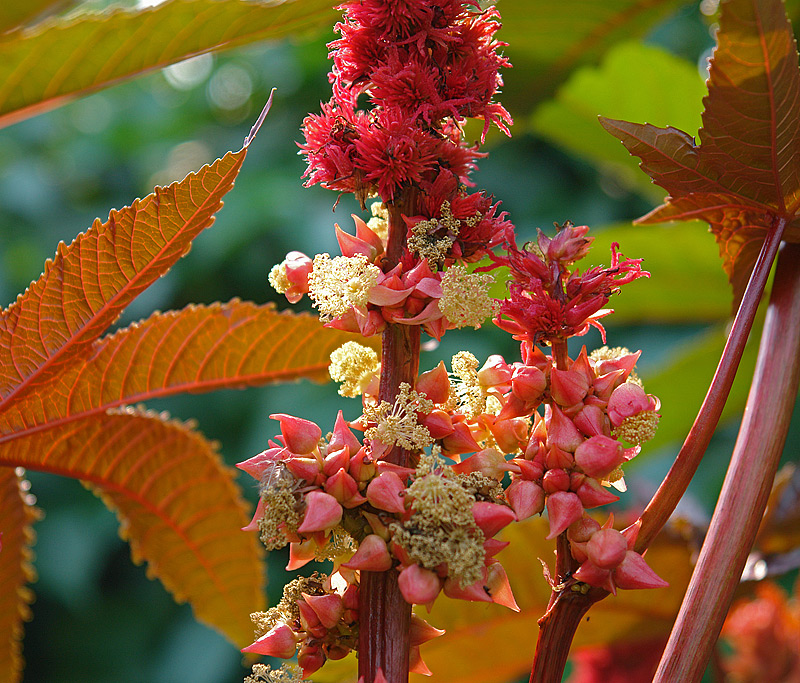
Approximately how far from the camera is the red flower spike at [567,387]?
37cm

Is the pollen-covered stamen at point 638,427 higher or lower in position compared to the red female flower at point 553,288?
lower

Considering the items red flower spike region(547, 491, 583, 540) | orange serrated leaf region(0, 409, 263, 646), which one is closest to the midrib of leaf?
orange serrated leaf region(0, 409, 263, 646)

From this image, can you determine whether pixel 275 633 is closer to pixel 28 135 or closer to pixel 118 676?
pixel 118 676

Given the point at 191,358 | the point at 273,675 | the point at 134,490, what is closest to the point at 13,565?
the point at 134,490

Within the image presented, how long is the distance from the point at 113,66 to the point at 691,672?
0.52 meters

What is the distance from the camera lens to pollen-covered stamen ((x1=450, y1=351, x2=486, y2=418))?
0.40 m

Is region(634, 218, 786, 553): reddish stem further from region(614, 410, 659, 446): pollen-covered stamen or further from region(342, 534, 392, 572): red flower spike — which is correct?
region(342, 534, 392, 572): red flower spike

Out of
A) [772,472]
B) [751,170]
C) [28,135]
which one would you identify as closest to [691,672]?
[772,472]

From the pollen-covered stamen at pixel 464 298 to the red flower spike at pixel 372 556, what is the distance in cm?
11

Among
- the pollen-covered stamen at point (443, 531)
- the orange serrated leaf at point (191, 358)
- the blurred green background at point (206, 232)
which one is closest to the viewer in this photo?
the pollen-covered stamen at point (443, 531)

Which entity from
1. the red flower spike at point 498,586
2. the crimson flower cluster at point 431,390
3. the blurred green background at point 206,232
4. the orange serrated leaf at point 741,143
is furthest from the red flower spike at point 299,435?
the blurred green background at point 206,232

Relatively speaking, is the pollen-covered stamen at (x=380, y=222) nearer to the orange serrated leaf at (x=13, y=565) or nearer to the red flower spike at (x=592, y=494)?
the red flower spike at (x=592, y=494)

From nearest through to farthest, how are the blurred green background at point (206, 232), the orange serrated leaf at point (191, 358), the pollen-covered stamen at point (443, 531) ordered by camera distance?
the pollen-covered stamen at point (443, 531)
the orange serrated leaf at point (191, 358)
the blurred green background at point (206, 232)

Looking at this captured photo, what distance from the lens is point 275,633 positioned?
366 millimetres
